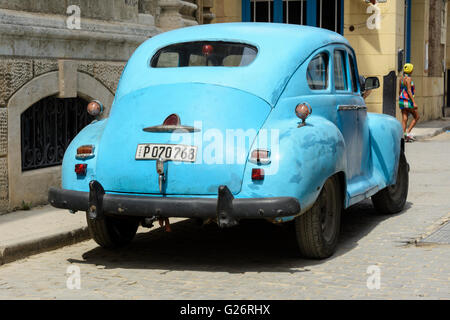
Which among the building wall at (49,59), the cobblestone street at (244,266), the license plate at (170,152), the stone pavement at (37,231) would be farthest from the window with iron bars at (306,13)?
the license plate at (170,152)

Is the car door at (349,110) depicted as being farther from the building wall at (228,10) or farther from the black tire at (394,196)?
the building wall at (228,10)

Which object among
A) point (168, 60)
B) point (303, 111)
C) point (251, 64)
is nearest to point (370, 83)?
point (251, 64)

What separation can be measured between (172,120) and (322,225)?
1498 mm

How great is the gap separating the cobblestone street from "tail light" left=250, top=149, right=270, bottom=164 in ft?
2.73

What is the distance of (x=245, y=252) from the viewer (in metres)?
7.09

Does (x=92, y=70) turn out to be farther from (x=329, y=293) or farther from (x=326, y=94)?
(x=329, y=293)

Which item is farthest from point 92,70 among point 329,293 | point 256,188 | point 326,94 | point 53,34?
point 329,293

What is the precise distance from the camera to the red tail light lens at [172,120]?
250 inches

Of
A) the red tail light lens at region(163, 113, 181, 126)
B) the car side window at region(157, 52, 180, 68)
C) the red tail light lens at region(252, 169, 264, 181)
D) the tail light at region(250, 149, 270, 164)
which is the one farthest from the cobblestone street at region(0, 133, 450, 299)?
the car side window at region(157, 52, 180, 68)

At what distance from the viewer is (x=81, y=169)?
654cm

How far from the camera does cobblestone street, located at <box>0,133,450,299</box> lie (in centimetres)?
566

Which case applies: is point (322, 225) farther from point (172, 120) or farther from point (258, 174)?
point (172, 120)

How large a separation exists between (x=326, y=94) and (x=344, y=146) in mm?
611
